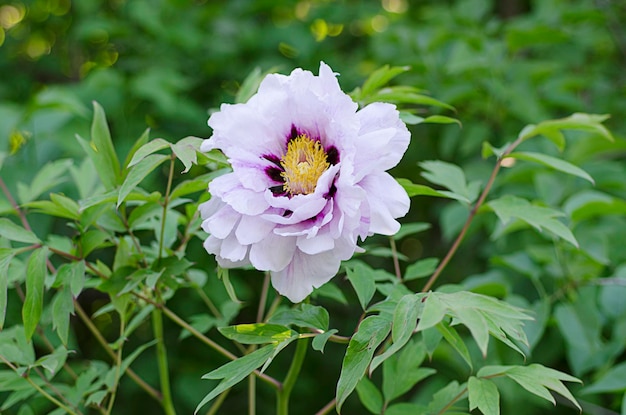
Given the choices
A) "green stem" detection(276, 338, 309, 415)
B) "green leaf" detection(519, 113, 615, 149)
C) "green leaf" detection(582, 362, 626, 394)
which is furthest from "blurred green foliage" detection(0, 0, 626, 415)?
"green stem" detection(276, 338, 309, 415)

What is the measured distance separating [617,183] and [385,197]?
82cm

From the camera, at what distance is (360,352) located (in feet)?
1.60

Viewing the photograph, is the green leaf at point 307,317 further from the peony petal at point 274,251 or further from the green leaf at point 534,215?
the green leaf at point 534,215

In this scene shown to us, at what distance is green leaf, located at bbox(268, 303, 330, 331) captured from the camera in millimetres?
538

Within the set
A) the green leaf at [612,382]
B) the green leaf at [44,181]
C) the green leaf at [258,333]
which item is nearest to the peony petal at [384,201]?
the green leaf at [258,333]

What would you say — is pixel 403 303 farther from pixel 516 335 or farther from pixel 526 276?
pixel 526 276

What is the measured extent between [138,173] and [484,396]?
30 cm

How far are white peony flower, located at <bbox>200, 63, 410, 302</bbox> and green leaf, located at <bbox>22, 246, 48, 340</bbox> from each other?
0.15 m

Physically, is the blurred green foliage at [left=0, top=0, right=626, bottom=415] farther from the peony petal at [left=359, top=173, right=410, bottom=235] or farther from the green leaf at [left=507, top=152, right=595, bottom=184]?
the peony petal at [left=359, top=173, right=410, bottom=235]

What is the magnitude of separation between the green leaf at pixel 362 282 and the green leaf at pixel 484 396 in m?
0.10

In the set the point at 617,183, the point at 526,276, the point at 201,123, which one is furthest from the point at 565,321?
the point at 201,123

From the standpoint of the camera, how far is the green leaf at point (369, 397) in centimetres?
65

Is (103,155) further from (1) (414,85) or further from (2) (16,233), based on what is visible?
(1) (414,85)

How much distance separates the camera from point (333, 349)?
1.49 meters
